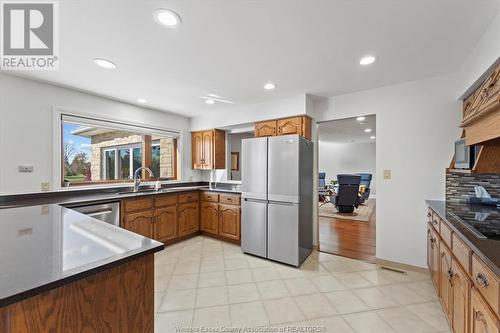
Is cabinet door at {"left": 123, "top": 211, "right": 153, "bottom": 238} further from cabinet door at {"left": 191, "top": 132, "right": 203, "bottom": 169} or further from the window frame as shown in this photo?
cabinet door at {"left": 191, "top": 132, "right": 203, "bottom": 169}

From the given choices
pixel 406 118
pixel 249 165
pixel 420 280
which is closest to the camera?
pixel 420 280

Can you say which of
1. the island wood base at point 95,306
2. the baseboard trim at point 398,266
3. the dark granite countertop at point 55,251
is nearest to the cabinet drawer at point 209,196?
the dark granite countertop at point 55,251

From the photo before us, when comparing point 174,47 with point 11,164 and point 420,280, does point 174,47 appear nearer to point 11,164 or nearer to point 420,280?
point 11,164

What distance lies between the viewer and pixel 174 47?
188cm

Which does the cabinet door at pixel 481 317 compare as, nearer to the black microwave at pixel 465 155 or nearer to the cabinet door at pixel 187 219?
the black microwave at pixel 465 155

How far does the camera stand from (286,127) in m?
3.23

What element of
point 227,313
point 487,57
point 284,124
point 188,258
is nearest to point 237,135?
point 284,124

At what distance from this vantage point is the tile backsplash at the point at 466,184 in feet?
7.06

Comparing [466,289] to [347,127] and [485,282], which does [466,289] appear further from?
[347,127]

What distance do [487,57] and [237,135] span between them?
341 centimetres

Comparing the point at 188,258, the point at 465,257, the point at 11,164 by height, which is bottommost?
the point at 188,258

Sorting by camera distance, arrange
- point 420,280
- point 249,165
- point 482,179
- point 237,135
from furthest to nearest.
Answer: point 237,135 → point 249,165 → point 420,280 → point 482,179

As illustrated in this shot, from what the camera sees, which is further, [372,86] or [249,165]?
[249,165]

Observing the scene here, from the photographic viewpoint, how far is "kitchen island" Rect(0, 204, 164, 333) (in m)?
0.64
